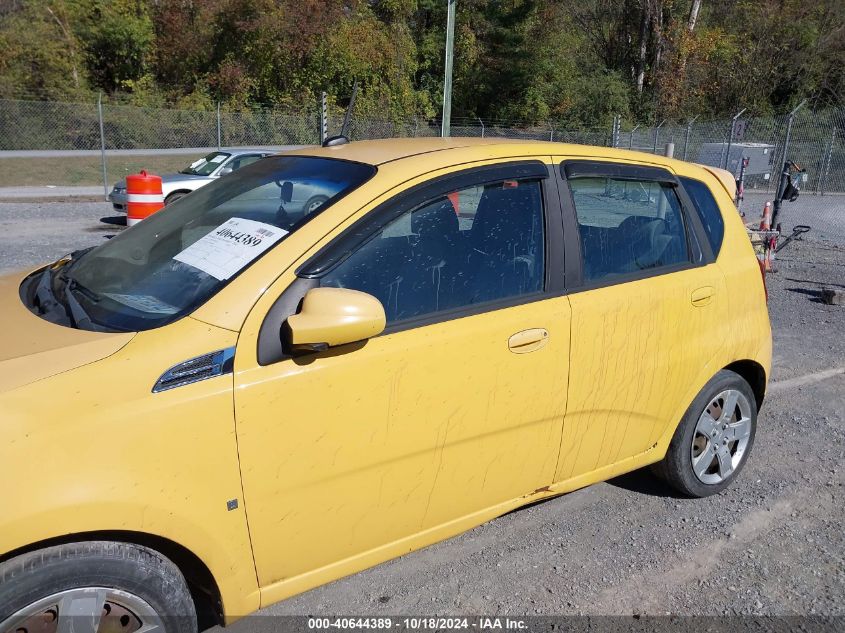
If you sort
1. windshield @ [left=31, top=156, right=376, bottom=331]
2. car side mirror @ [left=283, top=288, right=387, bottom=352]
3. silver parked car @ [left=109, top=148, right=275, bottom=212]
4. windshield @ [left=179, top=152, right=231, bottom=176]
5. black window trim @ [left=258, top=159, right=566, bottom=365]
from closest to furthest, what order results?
car side mirror @ [left=283, top=288, right=387, bottom=352] → black window trim @ [left=258, top=159, right=566, bottom=365] → windshield @ [left=31, top=156, right=376, bottom=331] → silver parked car @ [left=109, top=148, right=275, bottom=212] → windshield @ [left=179, top=152, right=231, bottom=176]

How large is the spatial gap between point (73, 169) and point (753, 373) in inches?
913

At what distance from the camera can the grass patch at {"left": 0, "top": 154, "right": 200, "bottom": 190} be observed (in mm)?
21688

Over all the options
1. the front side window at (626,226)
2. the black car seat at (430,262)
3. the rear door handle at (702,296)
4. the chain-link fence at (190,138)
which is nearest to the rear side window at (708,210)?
the front side window at (626,226)

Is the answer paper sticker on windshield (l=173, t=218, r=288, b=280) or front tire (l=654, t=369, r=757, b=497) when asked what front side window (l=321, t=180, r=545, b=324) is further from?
front tire (l=654, t=369, r=757, b=497)

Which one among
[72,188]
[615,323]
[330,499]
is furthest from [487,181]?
[72,188]

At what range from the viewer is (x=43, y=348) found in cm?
230

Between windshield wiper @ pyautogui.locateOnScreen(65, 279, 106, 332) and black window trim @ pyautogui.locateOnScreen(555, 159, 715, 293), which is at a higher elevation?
black window trim @ pyautogui.locateOnScreen(555, 159, 715, 293)

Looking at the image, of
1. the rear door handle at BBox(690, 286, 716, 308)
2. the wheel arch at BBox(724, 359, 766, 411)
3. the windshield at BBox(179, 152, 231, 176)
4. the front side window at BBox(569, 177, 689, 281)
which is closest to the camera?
the front side window at BBox(569, 177, 689, 281)

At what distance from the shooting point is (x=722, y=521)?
380 cm

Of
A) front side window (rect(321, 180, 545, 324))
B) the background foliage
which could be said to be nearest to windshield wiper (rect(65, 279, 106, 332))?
front side window (rect(321, 180, 545, 324))

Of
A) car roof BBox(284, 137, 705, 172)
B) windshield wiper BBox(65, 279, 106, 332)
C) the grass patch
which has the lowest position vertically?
the grass patch

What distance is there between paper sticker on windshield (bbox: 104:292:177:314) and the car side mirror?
46 centimetres

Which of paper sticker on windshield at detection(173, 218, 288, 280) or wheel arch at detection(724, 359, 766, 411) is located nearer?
paper sticker on windshield at detection(173, 218, 288, 280)

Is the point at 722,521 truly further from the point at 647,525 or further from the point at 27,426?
the point at 27,426
